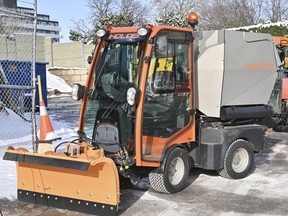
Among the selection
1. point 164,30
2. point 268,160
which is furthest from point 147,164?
point 268,160

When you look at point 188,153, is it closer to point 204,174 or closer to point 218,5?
point 204,174

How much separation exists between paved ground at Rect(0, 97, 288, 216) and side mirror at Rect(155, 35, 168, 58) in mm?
1866

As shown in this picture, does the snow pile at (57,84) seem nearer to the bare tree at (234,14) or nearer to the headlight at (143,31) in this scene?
the bare tree at (234,14)

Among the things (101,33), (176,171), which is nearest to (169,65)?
(101,33)

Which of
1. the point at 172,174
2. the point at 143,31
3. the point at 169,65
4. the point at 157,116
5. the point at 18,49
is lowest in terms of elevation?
the point at 172,174

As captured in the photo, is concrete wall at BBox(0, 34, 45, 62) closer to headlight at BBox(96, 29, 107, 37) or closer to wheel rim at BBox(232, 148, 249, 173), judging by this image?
headlight at BBox(96, 29, 107, 37)

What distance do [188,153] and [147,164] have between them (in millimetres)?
1048

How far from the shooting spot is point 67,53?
1166 inches

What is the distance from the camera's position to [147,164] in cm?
538

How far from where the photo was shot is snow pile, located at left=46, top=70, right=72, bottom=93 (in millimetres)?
23828

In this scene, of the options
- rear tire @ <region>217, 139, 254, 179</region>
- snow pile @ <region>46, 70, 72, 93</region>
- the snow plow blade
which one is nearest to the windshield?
the snow plow blade

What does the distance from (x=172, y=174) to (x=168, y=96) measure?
1.08 metres

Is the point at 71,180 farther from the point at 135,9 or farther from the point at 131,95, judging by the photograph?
the point at 135,9

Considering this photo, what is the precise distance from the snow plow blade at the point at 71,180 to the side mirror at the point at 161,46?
1431mm
